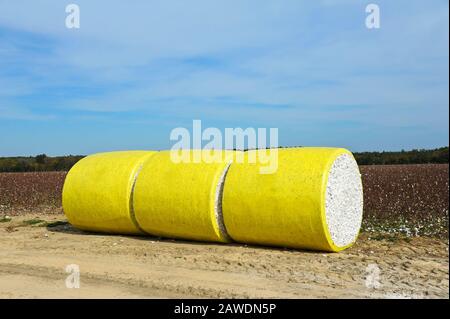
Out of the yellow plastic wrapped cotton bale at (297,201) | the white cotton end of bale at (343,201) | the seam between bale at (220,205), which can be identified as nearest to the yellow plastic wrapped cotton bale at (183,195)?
the seam between bale at (220,205)

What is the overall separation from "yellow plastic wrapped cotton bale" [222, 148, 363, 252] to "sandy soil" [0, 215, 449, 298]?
25cm

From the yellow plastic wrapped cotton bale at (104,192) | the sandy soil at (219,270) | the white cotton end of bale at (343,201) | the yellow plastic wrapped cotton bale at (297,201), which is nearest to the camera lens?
the sandy soil at (219,270)

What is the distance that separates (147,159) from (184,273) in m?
3.15

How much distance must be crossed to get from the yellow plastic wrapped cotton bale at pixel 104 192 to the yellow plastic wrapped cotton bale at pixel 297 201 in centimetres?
205

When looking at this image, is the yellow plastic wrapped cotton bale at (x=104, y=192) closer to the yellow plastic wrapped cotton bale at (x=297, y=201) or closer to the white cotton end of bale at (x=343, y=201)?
the yellow plastic wrapped cotton bale at (x=297, y=201)

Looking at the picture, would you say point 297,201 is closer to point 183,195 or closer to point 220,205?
point 220,205

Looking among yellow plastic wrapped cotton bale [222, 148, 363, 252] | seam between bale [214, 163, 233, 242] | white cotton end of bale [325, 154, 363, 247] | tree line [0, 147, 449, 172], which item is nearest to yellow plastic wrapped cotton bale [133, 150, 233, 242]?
seam between bale [214, 163, 233, 242]

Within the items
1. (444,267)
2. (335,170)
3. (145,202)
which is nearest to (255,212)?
(335,170)

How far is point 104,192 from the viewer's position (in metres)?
8.74

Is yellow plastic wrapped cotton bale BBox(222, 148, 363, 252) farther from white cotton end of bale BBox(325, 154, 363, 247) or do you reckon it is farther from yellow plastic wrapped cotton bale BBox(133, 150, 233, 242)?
yellow plastic wrapped cotton bale BBox(133, 150, 233, 242)

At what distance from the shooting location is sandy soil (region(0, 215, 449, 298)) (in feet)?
17.9

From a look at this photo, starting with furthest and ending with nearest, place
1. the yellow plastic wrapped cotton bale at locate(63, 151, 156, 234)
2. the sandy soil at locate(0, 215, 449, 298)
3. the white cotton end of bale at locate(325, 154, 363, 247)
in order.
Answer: the yellow plastic wrapped cotton bale at locate(63, 151, 156, 234) → the white cotton end of bale at locate(325, 154, 363, 247) → the sandy soil at locate(0, 215, 449, 298)

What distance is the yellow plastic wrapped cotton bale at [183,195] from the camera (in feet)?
25.0

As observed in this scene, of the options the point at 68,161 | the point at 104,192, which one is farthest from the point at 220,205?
the point at 68,161
